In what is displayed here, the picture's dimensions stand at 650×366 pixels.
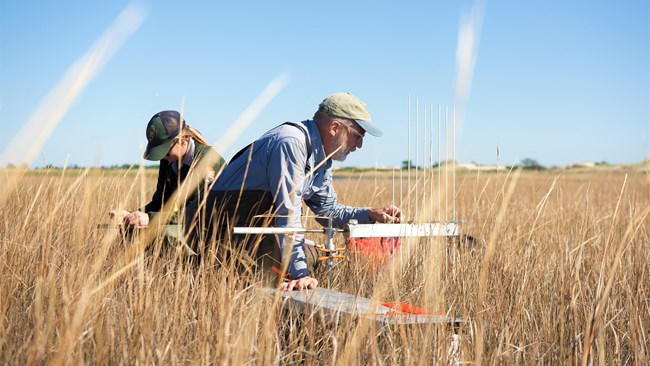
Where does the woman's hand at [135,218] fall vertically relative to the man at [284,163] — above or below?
below

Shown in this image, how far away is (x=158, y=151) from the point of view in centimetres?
322

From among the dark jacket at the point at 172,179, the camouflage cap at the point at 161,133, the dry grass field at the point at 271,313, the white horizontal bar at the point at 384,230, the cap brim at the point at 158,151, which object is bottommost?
the dry grass field at the point at 271,313

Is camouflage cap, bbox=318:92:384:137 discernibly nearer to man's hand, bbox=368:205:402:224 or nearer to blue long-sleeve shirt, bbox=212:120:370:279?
blue long-sleeve shirt, bbox=212:120:370:279

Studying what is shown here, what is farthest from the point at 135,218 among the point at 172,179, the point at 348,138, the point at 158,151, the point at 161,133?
the point at 348,138

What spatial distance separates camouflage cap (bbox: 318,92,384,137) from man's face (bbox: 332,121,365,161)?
0.05m

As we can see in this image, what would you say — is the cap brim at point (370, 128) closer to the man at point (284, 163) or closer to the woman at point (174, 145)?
the man at point (284, 163)

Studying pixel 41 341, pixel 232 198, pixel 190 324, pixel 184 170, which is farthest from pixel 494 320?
pixel 184 170

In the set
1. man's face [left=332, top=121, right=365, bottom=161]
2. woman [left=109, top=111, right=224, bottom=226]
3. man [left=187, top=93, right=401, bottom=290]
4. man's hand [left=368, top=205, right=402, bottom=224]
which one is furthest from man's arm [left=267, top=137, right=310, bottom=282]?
man's hand [left=368, top=205, right=402, bottom=224]

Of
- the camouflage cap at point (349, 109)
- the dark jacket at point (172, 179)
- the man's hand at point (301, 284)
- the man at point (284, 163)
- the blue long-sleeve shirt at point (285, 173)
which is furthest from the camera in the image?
the dark jacket at point (172, 179)

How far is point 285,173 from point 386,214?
0.70 metres

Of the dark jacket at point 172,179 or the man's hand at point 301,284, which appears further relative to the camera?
the dark jacket at point 172,179

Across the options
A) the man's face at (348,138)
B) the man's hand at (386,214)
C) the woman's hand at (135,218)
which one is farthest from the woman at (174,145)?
the man's hand at (386,214)

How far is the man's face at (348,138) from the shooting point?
3.06m

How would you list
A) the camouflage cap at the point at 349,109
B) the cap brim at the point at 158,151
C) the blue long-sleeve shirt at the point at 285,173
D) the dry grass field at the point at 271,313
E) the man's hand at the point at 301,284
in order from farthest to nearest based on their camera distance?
the cap brim at the point at 158,151
the camouflage cap at the point at 349,109
the blue long-sleeve shirt at the point at 285,173
the man's hand at the point at 301,284
the dry grass field at the point at 271,313
